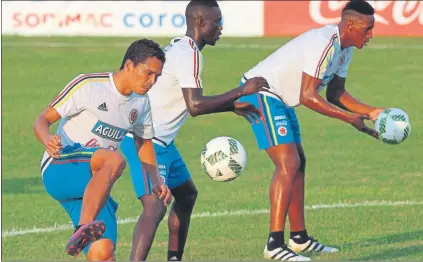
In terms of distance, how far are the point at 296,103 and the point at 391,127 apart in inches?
34.5

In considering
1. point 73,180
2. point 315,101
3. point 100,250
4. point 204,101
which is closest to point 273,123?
point 315,101

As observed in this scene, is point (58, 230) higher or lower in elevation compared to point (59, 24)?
higher

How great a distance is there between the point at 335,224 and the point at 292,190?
5.90ft

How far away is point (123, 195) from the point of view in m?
16.1

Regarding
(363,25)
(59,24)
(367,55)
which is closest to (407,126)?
(363,25)

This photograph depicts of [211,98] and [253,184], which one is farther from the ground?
[211,98]

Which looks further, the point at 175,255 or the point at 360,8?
the point at 360,8

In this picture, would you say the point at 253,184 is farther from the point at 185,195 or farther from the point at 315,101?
the point at 185,195

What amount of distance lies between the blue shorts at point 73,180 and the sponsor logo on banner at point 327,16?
28.1 m

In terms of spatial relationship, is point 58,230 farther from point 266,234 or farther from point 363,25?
point 363,25

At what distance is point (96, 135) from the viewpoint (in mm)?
9594

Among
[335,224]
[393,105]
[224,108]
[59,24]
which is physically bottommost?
[59,24]

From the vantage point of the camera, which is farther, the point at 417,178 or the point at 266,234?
the point at 417,178

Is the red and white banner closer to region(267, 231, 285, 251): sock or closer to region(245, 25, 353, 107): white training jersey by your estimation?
region(245, 25, 353, 107): white training jersey
